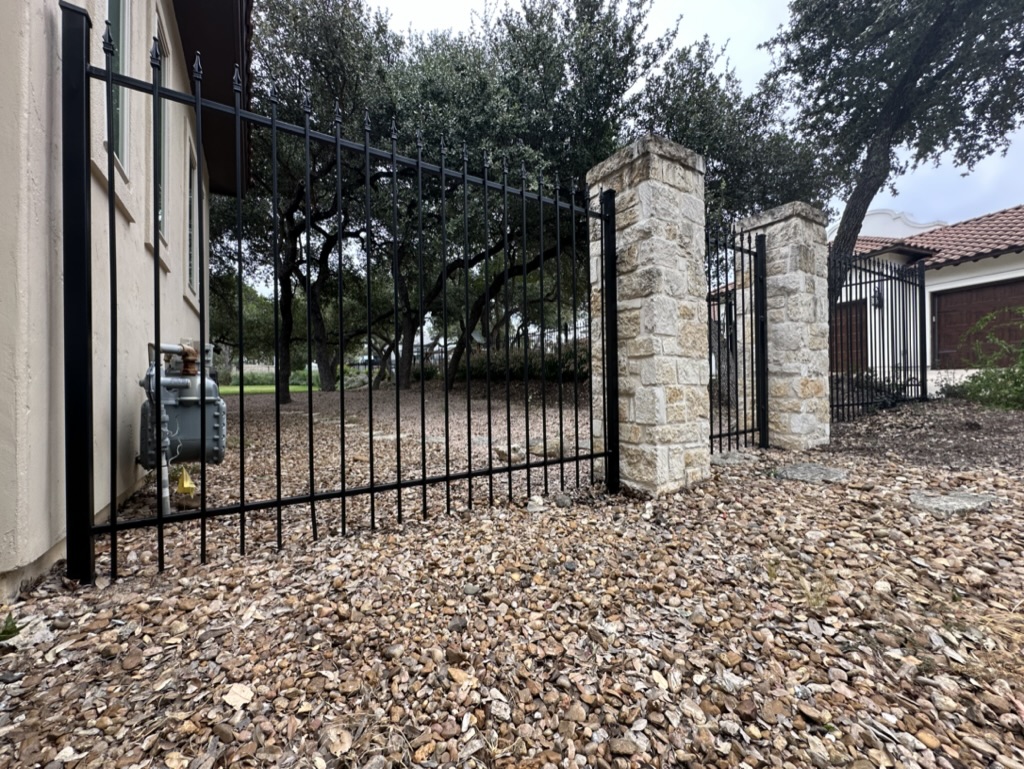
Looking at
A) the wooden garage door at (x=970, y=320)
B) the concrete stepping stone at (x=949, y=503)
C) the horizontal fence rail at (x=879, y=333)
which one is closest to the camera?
the concrete stepping stone at (x=949, y=503)

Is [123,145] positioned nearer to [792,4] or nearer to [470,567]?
[470,567]

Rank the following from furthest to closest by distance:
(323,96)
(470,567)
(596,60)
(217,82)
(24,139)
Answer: (323,96) < (596,60) < (217,82) < (470,567) < (24,139)

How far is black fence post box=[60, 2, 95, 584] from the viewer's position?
162 cm

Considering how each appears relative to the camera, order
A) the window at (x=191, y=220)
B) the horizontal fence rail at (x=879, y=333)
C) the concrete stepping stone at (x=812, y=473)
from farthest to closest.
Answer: the horizontal fence rail at (x=879, y=333)
the window at (x=191, y=220)
the concrete stepping stone at (x=812, y=473)

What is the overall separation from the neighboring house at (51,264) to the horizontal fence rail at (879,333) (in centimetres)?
707

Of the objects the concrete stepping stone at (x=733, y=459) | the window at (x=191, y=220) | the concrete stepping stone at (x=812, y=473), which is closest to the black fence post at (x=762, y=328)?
the concrete stepping stone at (x=733, y=459)

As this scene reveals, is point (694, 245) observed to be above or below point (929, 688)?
above

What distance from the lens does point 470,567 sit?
194 cm

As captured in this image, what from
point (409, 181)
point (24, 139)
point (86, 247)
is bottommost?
point (86, 247)

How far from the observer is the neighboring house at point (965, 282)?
9.05 metres

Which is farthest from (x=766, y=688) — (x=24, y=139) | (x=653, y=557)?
(x=24, y=139)

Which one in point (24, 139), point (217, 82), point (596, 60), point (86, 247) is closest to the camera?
point (24, 139)

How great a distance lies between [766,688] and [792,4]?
10.8 metres

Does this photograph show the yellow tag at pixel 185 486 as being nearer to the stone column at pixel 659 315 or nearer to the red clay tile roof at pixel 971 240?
the stone column at pixel 659 315
